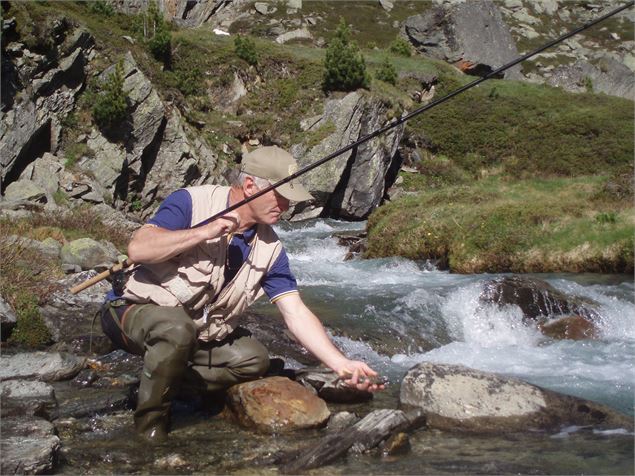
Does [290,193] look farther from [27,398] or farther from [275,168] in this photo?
[27,398]

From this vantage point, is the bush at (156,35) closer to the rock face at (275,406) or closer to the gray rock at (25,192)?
the gray rock at (25,192)

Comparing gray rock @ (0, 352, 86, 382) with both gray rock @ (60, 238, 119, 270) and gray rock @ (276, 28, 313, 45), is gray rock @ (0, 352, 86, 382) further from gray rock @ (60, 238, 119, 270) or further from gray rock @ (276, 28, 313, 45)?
gray rock @ (276, 28, 313, 45)

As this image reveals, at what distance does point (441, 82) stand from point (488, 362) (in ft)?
119

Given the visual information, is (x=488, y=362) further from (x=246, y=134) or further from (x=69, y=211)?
(x=246, y=134)

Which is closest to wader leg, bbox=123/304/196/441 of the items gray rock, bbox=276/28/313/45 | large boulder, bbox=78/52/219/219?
large boulder, bbox=78/52/219/219

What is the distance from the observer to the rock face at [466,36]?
5325cm

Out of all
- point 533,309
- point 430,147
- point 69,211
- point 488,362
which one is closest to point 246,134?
point 430,147

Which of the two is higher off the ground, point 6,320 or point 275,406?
point 275,406

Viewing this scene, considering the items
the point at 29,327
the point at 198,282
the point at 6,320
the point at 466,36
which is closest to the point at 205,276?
the point at 198,282

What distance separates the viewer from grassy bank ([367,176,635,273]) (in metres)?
16.7

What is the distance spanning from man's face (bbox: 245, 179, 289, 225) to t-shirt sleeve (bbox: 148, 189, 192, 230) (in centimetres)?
46

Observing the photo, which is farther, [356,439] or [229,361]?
[229,361]

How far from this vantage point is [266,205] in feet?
17.2

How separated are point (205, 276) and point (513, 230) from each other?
45.1 feet
